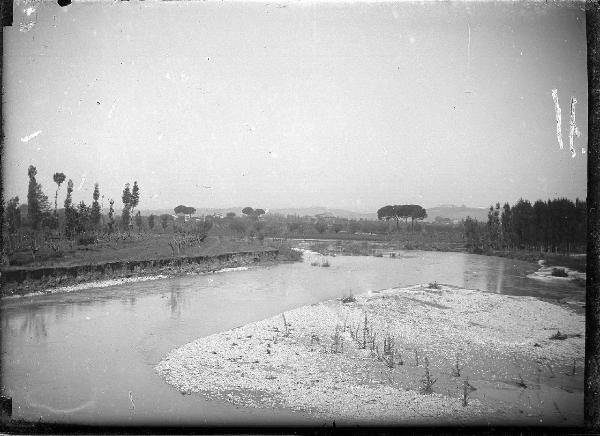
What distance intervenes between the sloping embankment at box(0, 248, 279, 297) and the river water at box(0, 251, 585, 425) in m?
0.79

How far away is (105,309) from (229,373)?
16.0 feet

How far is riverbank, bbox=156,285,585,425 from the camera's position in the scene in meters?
4.18

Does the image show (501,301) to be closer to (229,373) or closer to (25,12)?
(229,373)

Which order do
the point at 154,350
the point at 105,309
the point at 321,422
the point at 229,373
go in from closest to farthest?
the point at 321,422
the point at 229,373
the point at 154,350
the point at 105,309

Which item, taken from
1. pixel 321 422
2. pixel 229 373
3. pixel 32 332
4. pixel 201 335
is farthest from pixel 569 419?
pixel 32 332

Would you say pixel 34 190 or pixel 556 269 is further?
pixel 556 269

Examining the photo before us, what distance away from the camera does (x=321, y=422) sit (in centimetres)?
383

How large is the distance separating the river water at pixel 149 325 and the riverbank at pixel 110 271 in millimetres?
627

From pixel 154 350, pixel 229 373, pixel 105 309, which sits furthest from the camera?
pixel 105 309

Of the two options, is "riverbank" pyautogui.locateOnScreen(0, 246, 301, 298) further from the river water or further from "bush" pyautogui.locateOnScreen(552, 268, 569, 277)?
"bush" pyautogui.locateOnScreen(552, 268, 569, 277)

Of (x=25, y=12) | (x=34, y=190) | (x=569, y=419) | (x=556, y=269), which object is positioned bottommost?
(x=569, y=419)

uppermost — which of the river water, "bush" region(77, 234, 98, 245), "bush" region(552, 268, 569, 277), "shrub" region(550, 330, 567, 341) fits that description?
"bush" region(77, 234, 98, 245)

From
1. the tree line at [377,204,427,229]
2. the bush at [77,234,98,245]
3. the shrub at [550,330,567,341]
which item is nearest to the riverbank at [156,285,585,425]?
the shrub at [550,330,567,341]

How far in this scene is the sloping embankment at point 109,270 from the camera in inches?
361
